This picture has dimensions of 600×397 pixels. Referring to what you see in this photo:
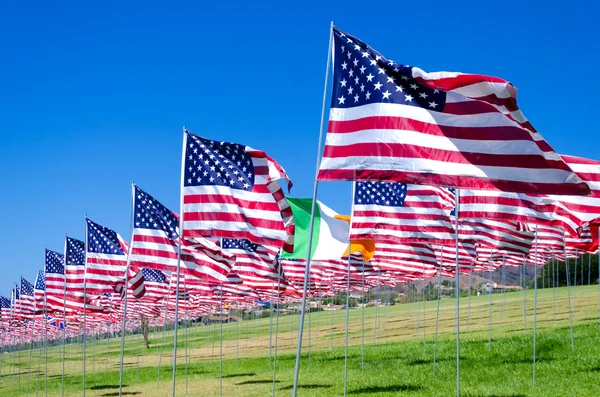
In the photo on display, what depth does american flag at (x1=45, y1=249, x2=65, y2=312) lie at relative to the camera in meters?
38.2

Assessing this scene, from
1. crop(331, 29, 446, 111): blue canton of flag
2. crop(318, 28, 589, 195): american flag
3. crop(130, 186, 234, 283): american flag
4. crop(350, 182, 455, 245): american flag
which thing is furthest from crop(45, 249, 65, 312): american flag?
crop(318, 28, 589, 195): american flag

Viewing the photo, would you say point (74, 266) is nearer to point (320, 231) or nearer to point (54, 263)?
point (54, 263)

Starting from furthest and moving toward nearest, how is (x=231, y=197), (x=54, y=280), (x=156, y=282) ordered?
(x=156, y=282) < (x=54, y=280) < (x=231, y=197)

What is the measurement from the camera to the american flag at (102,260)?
31891mm

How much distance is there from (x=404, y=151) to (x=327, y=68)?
236cm

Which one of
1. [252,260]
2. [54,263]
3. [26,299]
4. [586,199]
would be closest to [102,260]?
[252,260]

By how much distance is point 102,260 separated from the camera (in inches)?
1264

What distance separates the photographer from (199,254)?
29141mm

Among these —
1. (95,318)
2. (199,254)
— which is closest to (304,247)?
(199,254)

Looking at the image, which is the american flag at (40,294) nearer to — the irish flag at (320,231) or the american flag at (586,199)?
the irish flag at (320,231)

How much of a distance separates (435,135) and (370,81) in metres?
1.51

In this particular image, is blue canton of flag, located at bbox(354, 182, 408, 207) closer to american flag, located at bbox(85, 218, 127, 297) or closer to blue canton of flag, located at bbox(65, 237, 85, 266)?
american flag, located at bbox(85, 218, 127, 297)

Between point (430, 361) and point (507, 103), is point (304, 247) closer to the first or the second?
point (430, 361)

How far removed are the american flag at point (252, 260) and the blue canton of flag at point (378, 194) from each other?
8.30 m
